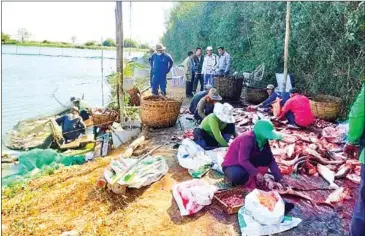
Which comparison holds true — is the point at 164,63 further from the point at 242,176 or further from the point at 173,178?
the point at 242,176

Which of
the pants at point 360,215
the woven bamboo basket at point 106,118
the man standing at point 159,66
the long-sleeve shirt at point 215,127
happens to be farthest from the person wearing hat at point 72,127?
the pants at point 360,215

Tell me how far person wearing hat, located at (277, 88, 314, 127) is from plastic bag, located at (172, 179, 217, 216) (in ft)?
11.8

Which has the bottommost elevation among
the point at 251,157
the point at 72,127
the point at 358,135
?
the point at 72,127

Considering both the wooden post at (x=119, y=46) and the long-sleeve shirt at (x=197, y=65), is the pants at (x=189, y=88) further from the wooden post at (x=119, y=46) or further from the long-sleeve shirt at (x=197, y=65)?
the wooden post at (x=119, y=46)

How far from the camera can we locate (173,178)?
484 cm

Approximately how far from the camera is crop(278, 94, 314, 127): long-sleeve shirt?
7016 millimetres

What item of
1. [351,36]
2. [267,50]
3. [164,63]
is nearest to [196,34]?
[267,50]

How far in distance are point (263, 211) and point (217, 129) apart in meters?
2.00

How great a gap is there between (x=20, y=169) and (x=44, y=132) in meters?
2.87

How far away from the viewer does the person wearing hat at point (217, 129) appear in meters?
5.30

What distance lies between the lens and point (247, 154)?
4.16 metres

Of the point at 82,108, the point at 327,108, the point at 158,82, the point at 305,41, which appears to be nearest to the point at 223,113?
the point at 327,108

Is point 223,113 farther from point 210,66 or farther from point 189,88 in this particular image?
point 189,88

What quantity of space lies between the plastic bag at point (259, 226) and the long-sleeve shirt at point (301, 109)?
3.78 m
